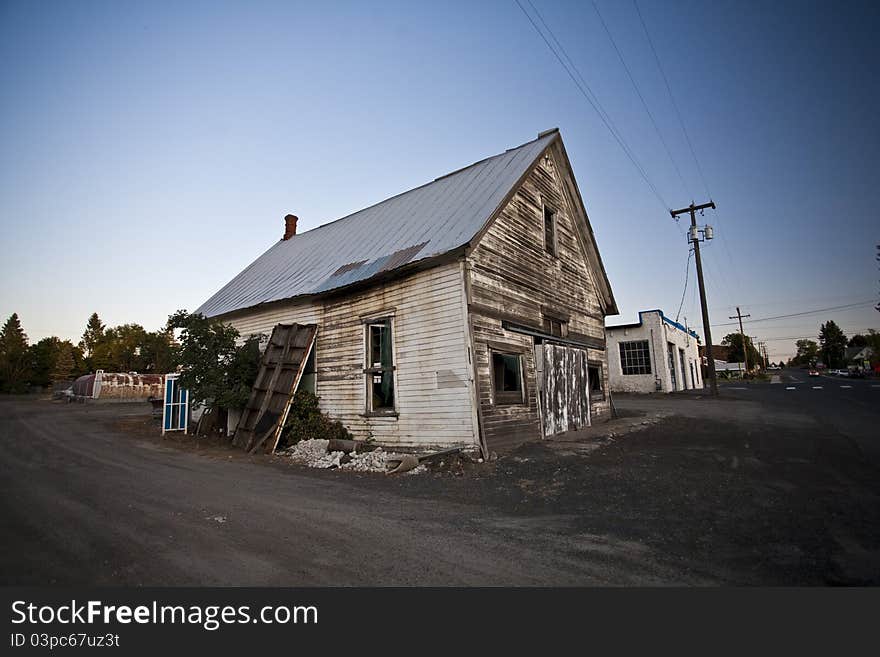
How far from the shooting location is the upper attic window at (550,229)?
13.9 metres

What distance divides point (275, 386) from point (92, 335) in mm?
100062

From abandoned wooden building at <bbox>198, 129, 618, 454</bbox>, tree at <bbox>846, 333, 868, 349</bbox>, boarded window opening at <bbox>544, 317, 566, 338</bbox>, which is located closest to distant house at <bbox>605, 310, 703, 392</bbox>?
abandoned wooden building at <bbox>198, 129, 618, 454</bbox>

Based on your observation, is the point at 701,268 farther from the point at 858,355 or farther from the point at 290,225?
the point at 858,355

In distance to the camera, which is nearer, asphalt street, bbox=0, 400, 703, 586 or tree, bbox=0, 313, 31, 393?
asphalt street, bbox=0, 400, 703, 586

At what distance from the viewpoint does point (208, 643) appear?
283cm

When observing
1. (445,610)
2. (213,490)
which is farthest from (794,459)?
(213,490)

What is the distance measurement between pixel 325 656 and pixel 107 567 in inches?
94.6

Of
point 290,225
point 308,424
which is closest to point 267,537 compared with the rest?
point 308,424

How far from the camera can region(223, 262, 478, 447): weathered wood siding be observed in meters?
9.55

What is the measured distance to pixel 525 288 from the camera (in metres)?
12.0

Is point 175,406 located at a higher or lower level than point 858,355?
lower

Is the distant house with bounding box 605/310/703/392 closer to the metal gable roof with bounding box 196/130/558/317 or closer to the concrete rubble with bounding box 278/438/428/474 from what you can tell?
the metal gable roof with bounding box 196/130/558/317

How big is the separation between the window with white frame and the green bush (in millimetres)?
23491

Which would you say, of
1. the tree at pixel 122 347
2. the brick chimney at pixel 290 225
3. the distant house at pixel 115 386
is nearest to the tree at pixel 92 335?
the tree at pixel 122 347
